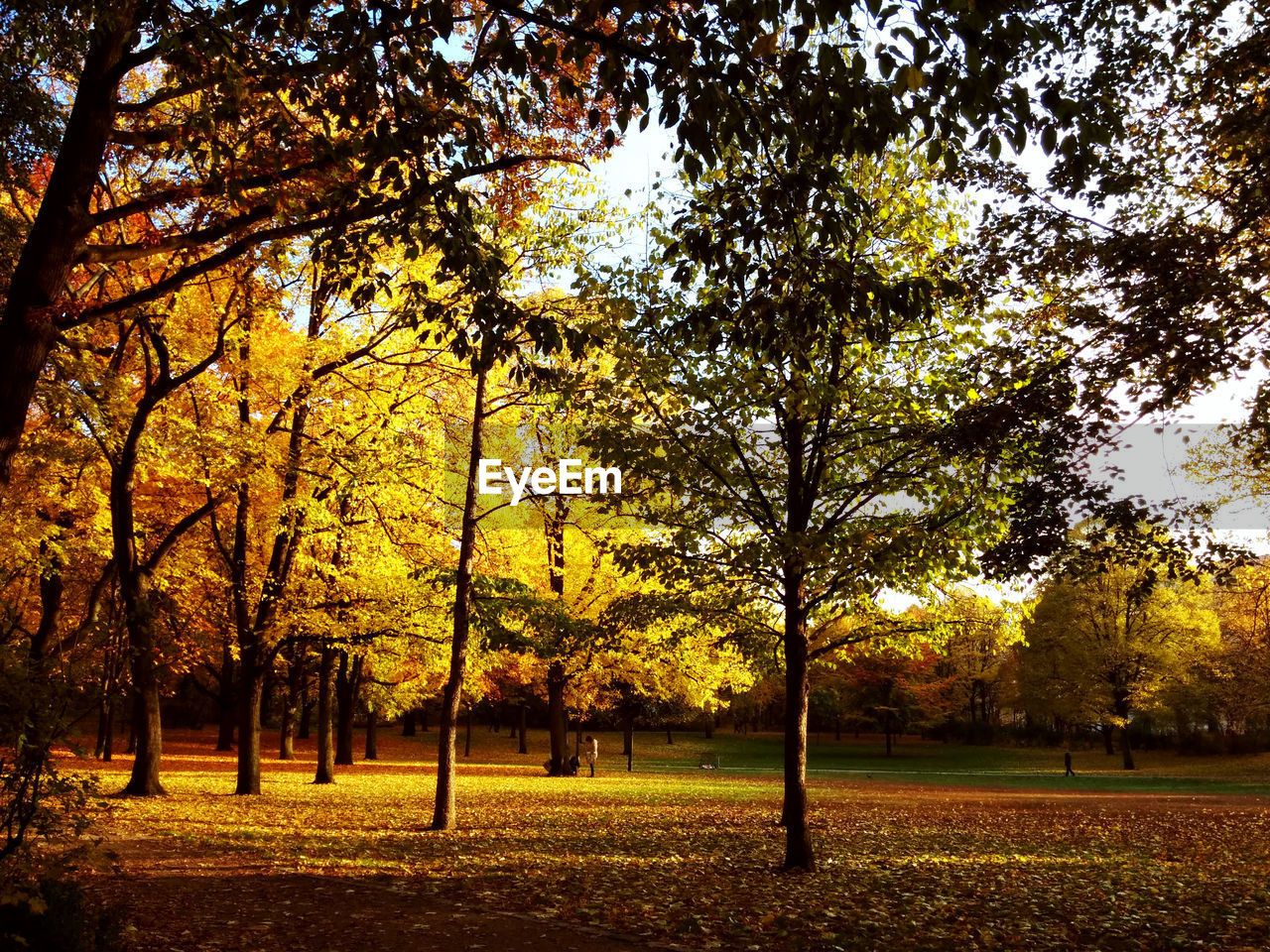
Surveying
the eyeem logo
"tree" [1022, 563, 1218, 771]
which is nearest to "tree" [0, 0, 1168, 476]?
the eyeem logo

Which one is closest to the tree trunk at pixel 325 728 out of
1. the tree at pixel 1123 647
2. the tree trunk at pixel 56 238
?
the tree trunk at pixel 56 238

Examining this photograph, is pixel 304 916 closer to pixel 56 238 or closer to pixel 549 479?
pixel 56 238

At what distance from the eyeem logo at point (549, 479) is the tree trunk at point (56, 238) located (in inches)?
257

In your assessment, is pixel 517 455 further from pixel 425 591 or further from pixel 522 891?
pixel 522 891

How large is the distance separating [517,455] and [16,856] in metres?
15.9

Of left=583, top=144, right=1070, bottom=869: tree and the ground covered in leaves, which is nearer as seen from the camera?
the ground covered in leaves

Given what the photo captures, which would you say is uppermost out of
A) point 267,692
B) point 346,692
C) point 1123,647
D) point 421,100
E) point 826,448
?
point 421,100

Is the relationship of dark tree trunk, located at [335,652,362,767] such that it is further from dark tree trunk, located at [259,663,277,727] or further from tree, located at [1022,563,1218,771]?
tree, located at [1022,563,1218,771]

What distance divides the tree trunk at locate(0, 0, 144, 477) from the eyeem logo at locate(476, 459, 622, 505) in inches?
257

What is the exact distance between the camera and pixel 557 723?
31.0 meters

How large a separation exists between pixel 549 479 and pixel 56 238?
1080 centimetres

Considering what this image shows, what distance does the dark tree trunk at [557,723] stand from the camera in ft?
97.4

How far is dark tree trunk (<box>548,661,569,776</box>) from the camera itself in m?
29.7

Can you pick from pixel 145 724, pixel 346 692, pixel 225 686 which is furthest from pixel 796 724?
pixel 346 692
